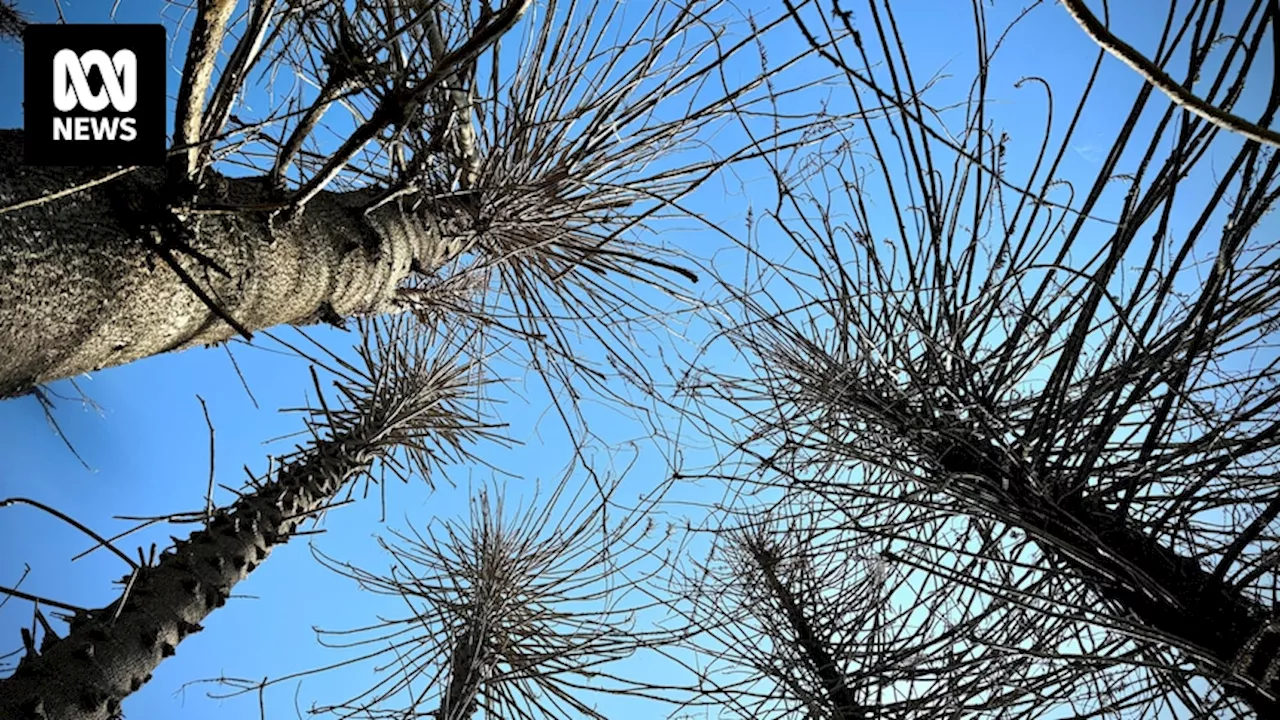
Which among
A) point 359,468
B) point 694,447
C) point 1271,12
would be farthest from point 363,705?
point 1271,12

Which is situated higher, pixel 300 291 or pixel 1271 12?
pixel 300 291

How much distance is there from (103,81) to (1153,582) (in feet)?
5.63

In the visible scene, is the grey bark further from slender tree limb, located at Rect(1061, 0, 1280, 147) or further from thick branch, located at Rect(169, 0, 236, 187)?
slender tree limb, located at Rect(1061, 0, 1280, 147)

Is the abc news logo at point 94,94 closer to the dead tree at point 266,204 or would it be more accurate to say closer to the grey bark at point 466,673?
the dead tree at point 266,204

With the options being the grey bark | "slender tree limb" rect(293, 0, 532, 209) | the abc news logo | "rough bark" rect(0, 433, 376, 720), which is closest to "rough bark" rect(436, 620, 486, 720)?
the grey bark

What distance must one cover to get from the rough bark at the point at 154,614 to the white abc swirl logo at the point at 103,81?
706mm

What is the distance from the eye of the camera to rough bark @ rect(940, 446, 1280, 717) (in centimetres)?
A: 92

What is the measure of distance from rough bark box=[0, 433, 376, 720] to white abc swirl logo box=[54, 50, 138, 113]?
706mm

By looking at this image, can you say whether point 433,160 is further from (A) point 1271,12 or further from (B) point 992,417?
(A) point 1271,12

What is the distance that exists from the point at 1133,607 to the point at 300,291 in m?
1.43

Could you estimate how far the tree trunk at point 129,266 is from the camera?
0.83 meters

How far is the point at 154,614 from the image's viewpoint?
1.45 metres

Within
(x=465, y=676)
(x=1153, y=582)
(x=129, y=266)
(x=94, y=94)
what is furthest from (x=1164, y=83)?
(x=465, y=676)

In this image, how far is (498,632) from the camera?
231 cm
